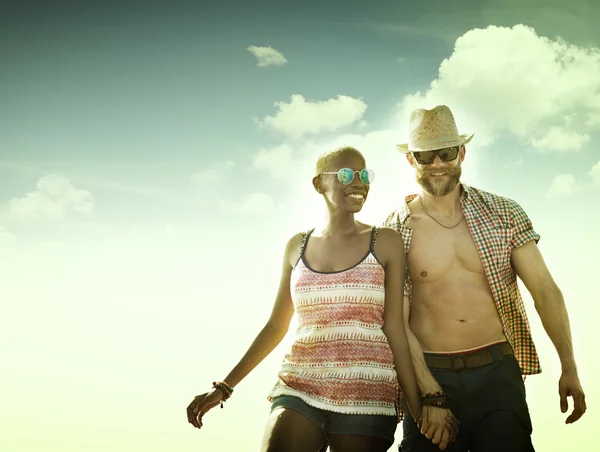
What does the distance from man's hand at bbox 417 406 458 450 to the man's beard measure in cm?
182

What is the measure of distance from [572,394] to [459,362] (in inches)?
32.7

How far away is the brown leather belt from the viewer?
483 centimetres

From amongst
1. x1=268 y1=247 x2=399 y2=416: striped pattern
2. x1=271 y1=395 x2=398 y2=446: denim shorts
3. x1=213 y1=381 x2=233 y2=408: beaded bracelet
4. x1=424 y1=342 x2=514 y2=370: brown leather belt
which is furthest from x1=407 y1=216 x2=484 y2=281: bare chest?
x1=213 y1=381 x2=233 y2=408: beaded bracelet

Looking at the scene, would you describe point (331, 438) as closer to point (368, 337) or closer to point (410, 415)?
point (368, 337)

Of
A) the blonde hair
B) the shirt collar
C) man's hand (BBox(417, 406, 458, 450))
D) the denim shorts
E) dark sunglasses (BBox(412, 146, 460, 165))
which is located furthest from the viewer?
the shirt collar

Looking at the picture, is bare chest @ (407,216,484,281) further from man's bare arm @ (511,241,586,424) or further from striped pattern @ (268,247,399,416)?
striped pattern @ (268,247,399,416)

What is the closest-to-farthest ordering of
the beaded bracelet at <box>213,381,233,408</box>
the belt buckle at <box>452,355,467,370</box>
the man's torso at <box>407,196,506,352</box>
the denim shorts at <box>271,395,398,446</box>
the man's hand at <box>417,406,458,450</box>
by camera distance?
the denim shorts at <box>271,395,398,446</box>
the man's hand at <box>417,406,458,450</box>
the beaded bracelet at <box>213,381,233,408</box>
the belt buckle at <box>452,355,467,370</box>
the man's torso at <box>407,196,506,352</box>

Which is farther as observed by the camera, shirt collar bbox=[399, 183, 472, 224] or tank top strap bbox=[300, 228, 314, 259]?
shirt collar bbox=[399, 183, 472, 224]

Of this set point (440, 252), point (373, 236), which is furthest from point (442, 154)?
point (373, 236)

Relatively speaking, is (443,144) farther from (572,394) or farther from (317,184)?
(572,394)

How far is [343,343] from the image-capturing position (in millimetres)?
4156

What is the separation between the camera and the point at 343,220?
4605 mm

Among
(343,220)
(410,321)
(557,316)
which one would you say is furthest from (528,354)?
(343,220)

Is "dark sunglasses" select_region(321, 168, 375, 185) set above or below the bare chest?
above
